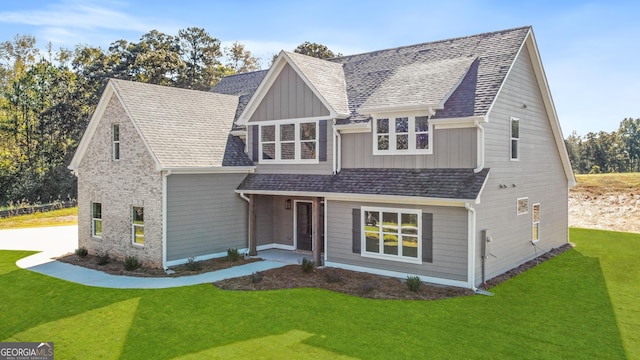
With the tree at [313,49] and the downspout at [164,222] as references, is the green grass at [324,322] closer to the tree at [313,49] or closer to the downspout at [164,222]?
the downspout at [164,222]

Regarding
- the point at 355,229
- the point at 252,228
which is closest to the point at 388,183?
the point at 355,229

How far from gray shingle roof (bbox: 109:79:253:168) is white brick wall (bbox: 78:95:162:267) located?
0.49 metres

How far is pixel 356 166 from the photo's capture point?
1600 cm

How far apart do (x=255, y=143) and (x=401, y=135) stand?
22.1 feet

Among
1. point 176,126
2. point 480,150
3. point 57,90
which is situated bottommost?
point 480,150

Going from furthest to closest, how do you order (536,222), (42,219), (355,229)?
(42,219) → (536,222) → (355,229)

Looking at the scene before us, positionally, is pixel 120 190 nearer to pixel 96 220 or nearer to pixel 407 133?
pixel 96 220

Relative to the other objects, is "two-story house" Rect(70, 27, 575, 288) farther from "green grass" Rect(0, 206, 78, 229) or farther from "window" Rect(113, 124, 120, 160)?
"green grass" Rect(0, 206, 78, 229)

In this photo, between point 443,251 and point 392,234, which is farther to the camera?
point 392,234

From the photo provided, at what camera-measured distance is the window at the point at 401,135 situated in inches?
569

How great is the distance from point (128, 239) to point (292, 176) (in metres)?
6.65

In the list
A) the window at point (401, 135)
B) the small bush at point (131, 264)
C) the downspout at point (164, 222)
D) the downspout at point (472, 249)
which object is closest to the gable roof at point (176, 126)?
the downspout at point (164, 222)

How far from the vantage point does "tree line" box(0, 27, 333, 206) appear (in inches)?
1563

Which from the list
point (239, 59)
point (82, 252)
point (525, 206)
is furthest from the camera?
point (239, 59)
